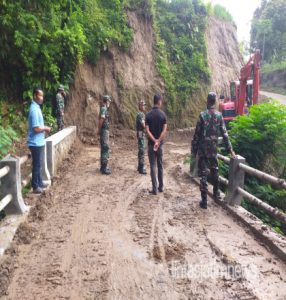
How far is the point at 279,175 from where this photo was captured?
9328mm

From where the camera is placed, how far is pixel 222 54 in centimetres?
2584

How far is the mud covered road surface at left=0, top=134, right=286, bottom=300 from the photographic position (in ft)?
13.0

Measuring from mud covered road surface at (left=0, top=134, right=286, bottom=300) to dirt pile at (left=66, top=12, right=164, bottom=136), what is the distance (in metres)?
8.09

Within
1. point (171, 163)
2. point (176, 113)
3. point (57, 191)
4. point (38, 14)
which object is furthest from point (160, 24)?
point (57, 191)

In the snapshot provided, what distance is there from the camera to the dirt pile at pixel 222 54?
75.9 feet

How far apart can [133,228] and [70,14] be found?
11.2 meters

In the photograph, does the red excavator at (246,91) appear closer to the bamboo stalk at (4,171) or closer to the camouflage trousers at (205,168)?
the camouflage trousers at (205,168)

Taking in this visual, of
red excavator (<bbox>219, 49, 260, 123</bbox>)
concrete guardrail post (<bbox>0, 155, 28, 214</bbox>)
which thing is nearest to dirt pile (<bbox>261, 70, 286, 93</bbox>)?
red excavator (<bbox>219, 49, 260, 123</bbox>)

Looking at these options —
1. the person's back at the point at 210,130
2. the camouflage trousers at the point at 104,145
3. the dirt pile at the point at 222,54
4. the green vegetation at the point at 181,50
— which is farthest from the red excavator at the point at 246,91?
the person's back at the point at 210,130

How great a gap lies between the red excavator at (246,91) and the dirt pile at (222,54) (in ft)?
21.6

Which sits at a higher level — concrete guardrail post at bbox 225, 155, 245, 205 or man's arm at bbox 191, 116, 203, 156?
man's arm at bbox 191, 116, 203, 156

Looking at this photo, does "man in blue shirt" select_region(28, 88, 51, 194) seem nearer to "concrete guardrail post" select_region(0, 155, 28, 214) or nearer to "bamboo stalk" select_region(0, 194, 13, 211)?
"concrete guardrail post" select_region(0, 155, 28, 214)

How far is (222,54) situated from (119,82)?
1208 cm

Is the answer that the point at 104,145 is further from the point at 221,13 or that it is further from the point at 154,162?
the point at 221,13
